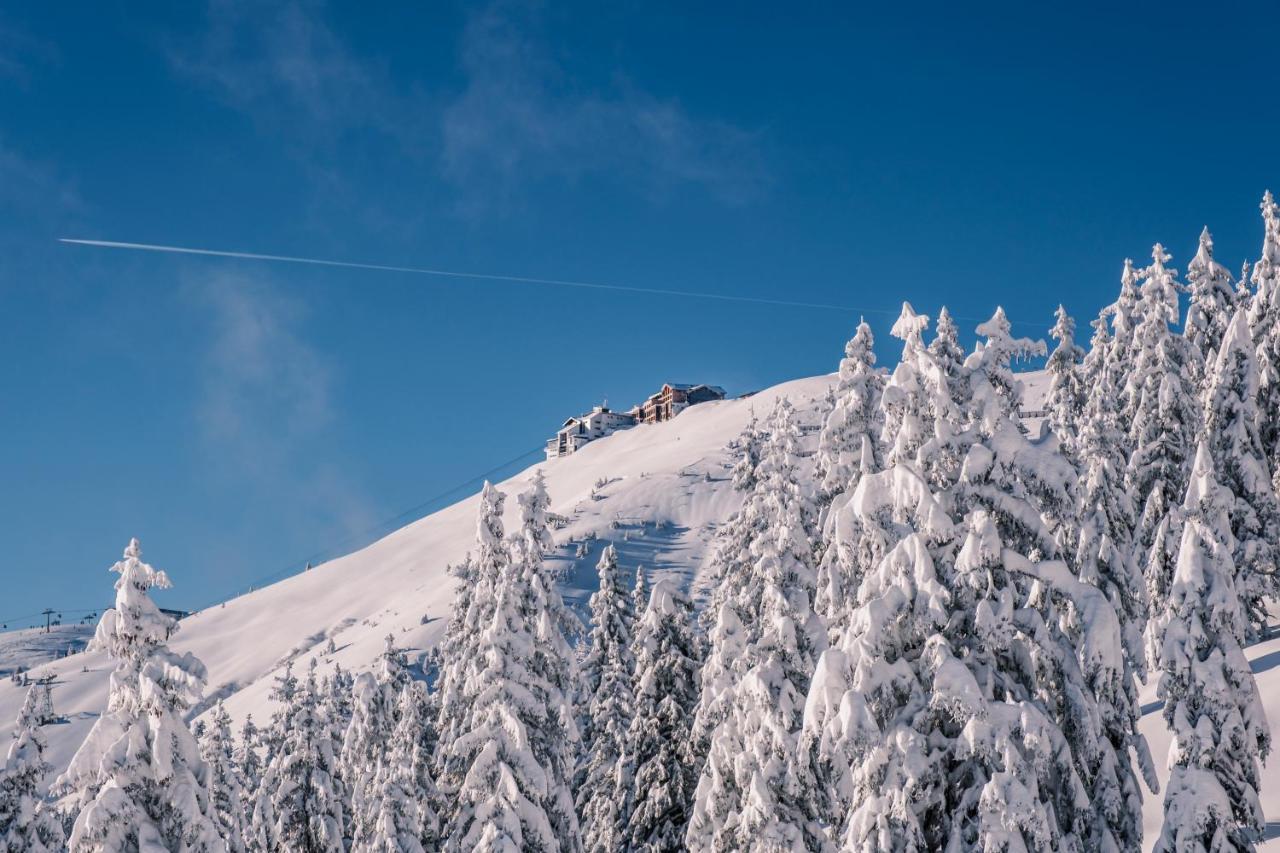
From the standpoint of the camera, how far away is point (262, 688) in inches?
7082

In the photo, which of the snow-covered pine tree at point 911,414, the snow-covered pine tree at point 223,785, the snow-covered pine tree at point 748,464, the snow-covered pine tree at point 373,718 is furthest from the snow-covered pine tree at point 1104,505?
the snow-covered pine tree at point 223,785

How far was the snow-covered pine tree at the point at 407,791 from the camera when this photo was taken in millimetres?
33594

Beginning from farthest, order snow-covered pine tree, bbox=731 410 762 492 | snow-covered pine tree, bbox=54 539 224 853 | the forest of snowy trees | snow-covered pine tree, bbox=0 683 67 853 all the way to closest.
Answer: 1. snow-covered pine tree, bbox=731 410 762 492
2. snow-covered pine tree, bbox=0 683 67 853
3. snow-covered pine tree, bbox=54 539 224 853
4. the forest of snowy trees

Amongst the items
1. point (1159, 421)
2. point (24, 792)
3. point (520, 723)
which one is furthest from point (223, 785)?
point (1159, 421)

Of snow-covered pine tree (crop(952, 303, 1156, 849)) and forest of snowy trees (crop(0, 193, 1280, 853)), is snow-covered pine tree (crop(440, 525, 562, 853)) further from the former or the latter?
snow-covered pine tree (crop(952, 303, 1156, 849))

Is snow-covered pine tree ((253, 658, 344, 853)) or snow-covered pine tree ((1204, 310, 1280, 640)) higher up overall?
snow-covered pine tree ((1204, 310, 1280, 640))

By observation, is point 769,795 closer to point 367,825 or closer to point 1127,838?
point 1127,838

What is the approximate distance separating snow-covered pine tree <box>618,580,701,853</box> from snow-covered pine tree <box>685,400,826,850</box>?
22.7 ft

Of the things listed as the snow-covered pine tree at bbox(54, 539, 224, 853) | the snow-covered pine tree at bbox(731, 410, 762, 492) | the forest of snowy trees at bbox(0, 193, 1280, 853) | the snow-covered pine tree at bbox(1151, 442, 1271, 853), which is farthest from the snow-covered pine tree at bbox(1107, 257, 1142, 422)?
the snow-covered pine tree at bbox(54, 539, 224, 853)

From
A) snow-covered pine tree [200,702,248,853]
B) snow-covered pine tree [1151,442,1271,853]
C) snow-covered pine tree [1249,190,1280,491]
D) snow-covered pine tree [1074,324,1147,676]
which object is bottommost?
snow-covered pine tree [1151,442,1271,853]

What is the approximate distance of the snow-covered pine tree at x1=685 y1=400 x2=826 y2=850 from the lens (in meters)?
24.0

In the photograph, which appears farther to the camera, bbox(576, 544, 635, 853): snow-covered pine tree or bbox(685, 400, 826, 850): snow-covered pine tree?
Answer: bbox(576, 544, 635, 853): snow-covered pine tree

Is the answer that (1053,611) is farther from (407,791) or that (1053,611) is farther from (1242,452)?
(407,791)

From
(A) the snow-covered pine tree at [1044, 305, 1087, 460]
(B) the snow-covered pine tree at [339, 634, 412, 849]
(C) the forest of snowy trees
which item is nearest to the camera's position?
(C) the forest of snowy trees
